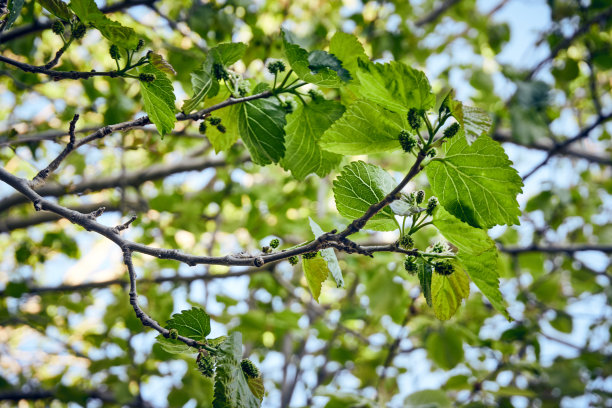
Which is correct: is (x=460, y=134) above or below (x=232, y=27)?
below

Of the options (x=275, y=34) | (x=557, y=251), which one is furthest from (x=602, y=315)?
(x=275, y=34)

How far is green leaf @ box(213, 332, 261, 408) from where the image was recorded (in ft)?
2.57

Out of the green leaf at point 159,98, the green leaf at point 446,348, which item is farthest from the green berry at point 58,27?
the green leaf at point 446,348

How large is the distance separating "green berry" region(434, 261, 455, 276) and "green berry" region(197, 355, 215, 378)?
1.67ft

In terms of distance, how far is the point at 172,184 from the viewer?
3893 mm

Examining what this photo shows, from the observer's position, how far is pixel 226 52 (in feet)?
3.43

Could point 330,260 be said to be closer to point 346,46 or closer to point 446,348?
point 346,46

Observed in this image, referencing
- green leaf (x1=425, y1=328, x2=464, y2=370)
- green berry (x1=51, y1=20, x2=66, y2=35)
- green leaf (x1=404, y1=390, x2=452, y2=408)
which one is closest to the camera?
green berry (x1=51, y1=20, x2=66, y2=35)

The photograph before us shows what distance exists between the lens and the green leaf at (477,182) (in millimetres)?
828

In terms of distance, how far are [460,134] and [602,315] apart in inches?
129

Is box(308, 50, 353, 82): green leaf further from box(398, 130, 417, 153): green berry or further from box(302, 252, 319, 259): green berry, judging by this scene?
box(302, 252, 319, 259): green berry

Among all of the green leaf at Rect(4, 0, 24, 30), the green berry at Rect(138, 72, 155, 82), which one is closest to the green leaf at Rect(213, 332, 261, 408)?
the green berry at Rect(138, 72, 155, 82)

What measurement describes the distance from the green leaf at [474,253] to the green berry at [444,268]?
3cm

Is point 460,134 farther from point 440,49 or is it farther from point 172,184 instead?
point 172,184
